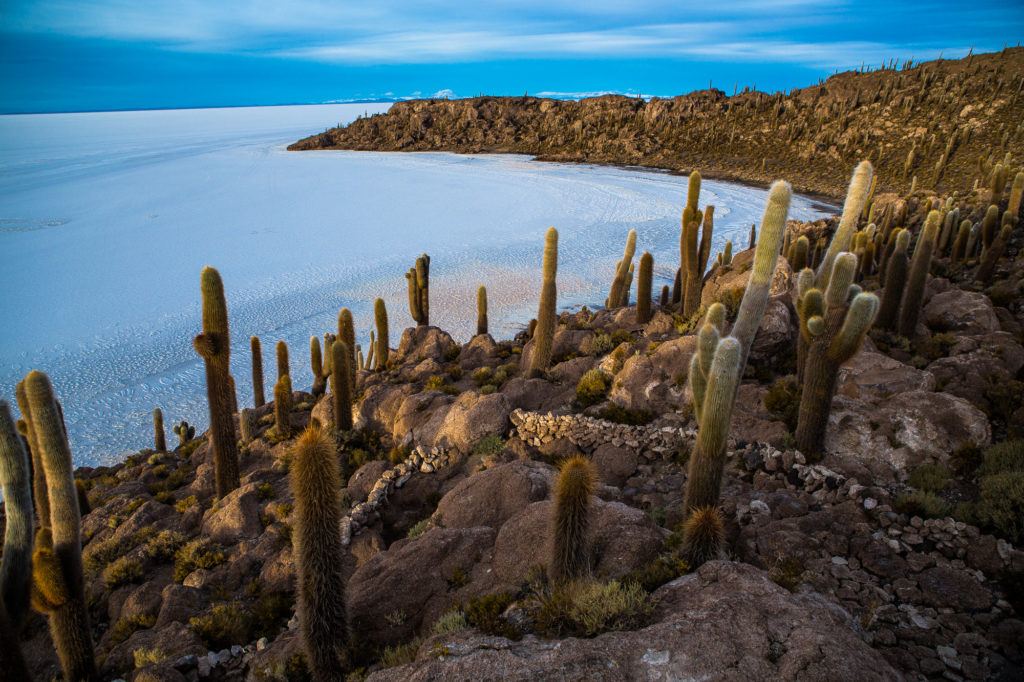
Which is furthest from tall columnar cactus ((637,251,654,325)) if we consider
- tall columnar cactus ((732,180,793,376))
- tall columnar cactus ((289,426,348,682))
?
tall columnar cactus ((289,426,348,682))

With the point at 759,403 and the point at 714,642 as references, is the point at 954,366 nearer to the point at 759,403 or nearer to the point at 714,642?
the point at 759,403

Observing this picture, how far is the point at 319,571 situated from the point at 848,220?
9.74 meters

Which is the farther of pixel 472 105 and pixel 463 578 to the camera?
pixel 472 105

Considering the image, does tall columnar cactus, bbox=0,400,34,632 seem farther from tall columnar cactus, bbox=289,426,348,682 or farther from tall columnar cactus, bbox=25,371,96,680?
tall columnar cactus, bbox=289,426,348,682

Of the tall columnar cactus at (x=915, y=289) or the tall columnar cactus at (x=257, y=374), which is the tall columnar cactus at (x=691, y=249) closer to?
the tall columnar cactus at (x=915, y=289)

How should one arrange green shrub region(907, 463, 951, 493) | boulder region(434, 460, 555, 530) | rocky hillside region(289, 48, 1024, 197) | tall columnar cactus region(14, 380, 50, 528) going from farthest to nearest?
rocky hillside region(289, 48, 1024, 197)
tall columnar cactus region(14, 380, 50, 528)
boulder region(434, 460, 555, 530)
green shrub region(907, 463, 951, 493)

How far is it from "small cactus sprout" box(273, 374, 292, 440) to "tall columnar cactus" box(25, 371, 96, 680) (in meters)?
6.58

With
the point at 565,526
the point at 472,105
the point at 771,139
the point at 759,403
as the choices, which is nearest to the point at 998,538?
the point at 759,403

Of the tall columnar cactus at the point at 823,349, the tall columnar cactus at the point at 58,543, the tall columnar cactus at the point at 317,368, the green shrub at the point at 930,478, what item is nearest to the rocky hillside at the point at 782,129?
the tall columnar cactus at the point at 823,349

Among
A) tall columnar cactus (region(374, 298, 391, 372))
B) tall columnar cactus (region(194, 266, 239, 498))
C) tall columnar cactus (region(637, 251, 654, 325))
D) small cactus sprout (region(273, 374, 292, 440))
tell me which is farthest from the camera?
tall columnar cactus (region(374, 298, 391, 372))

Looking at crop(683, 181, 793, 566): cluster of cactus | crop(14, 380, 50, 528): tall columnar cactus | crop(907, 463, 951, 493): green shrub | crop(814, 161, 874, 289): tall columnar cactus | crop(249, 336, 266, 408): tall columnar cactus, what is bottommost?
crop(249, 336, 266, 408): tall columnar cactus

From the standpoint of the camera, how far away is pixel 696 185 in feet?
48.5

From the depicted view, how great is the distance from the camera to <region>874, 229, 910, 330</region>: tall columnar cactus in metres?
12.3

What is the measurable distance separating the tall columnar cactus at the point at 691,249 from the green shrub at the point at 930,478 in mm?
7660
